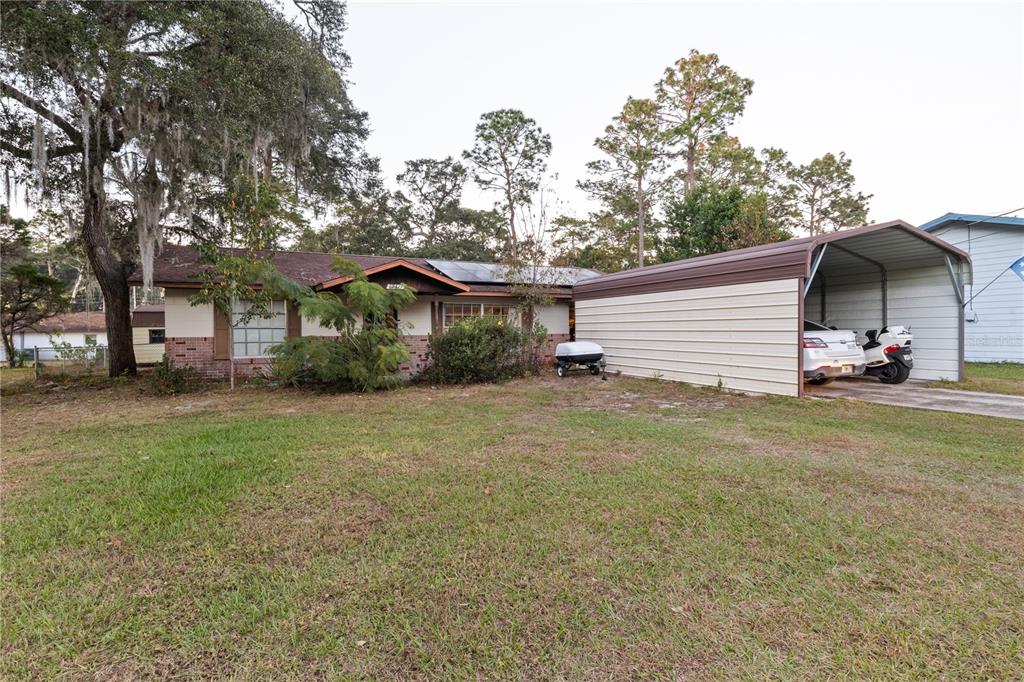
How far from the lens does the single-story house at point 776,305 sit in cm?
763

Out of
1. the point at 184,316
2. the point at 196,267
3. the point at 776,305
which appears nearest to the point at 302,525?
the point at 776,305

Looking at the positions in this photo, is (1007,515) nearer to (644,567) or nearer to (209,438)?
(644,567)

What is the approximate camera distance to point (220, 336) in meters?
10.6

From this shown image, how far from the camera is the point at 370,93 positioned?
15.6 metres

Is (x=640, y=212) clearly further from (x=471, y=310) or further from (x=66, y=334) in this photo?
(x=66, y=334)

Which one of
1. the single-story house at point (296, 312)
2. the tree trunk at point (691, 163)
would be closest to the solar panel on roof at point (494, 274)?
the single-story house at point (296, 312)

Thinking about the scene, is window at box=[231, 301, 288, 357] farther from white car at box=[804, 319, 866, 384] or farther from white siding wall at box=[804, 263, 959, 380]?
white siding wall at box=[804, 263, 959, 380]

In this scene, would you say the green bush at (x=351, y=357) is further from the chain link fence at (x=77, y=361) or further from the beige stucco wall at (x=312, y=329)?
the chain link fence at (x=77, y=361)

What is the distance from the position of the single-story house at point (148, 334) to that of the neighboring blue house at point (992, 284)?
26.3m

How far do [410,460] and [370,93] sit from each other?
15.3 m

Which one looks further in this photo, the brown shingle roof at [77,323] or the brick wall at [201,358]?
the brown shingle roof at [77,323]

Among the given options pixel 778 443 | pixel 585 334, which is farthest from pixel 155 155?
pixel 778 443

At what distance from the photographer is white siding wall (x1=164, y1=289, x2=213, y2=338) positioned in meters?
10.3

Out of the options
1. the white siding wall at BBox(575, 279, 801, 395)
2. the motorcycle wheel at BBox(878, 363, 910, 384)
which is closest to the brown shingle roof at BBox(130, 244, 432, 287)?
the white siding wall at BBox(575, 279, 801, 395)
